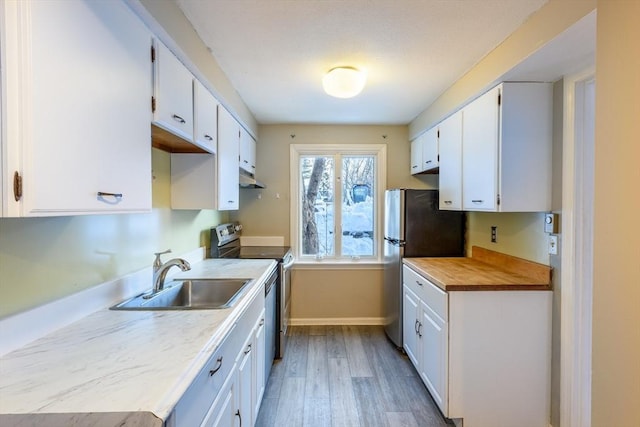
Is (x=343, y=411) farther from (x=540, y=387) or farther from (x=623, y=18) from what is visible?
→ (x=623, y=18)

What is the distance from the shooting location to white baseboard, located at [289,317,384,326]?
3.59m

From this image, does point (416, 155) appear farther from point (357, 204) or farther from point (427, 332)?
point (427, 332)

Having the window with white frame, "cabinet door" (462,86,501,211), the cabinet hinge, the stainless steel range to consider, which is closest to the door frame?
"cabinet door" (462,86,501,211)

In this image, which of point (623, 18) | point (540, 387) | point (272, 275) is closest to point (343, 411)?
point (272, 275)

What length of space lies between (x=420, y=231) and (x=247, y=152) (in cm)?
181

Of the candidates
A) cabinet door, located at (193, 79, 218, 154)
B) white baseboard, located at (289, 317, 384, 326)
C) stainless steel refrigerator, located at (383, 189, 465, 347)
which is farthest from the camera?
white baseboard, located at (289, 317, 384, 326)

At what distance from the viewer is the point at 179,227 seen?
223cm

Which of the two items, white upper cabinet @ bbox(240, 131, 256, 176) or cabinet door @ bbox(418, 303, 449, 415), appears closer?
cabinet door @ bbox(418, 303, 449, 415)

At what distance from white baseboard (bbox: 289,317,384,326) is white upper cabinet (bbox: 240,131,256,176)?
1.76m

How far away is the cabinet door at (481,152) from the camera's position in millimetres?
1976

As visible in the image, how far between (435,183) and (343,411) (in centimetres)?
253

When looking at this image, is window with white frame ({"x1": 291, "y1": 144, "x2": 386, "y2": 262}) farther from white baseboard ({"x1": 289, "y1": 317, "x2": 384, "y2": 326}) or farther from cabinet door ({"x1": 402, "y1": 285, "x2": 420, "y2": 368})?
cabinet door ({"x1": 402, "y1": 285, "x2": 420, "y2": 368})

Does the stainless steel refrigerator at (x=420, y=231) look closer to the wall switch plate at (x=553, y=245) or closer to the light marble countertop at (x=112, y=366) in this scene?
the wall switch plate at (x=553, y=245)

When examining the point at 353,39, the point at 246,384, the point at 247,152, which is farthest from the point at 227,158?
the point at 246,384
